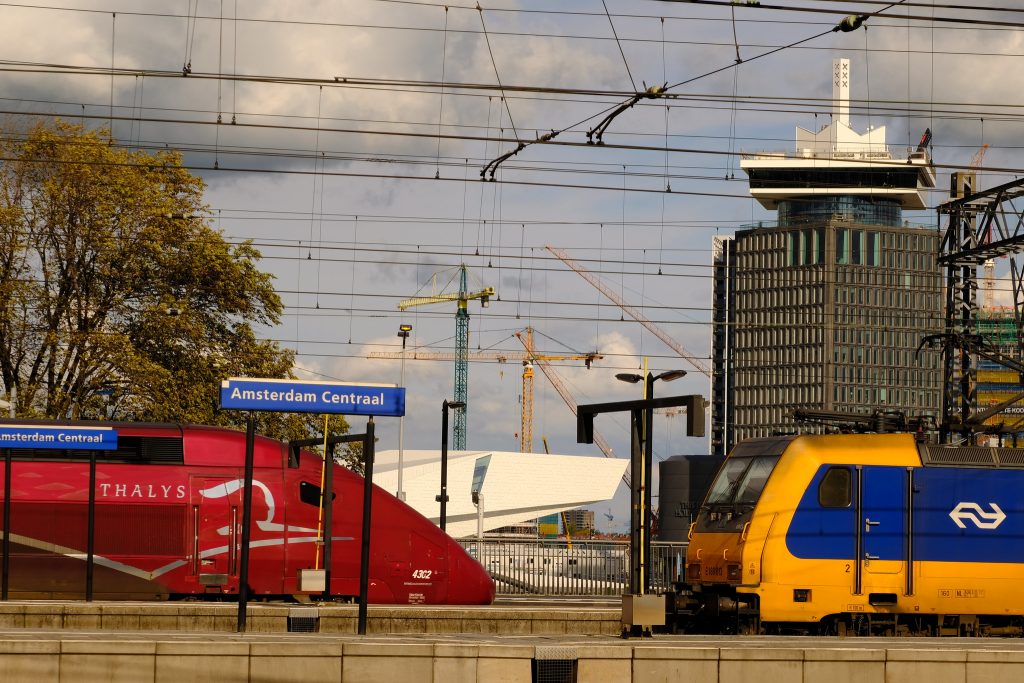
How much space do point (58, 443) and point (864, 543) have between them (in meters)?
13.4

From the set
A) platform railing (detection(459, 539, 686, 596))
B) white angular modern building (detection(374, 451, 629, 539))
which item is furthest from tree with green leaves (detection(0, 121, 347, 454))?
white angular modern building (detection(374, 451, 629, 539))

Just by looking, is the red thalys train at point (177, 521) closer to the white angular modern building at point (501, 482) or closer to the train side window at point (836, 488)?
the train side window at point (836, 488)

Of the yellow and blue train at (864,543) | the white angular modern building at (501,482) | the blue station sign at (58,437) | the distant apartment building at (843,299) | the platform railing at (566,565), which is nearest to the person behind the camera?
the yellow and blue train at (864,543)

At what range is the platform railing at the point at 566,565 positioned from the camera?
3988 cm

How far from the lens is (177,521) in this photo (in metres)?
28.2

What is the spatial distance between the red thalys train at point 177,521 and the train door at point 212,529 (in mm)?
19

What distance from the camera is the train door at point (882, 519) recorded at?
78.2ft

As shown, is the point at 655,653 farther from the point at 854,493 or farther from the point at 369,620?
the point at 854,493

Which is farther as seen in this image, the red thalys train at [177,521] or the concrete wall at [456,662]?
the red thalys train at [177,521]


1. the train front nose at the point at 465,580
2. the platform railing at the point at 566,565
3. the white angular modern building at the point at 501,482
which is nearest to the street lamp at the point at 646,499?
the train front nose at the point at 465,580

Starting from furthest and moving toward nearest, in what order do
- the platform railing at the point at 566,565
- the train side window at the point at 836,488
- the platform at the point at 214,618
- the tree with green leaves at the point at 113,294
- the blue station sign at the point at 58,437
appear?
1. the tree with green leaves at the point at 113,294
2. the platform railing at the point at 566,565
3. the blue station sign at the point at 58,437
4. the train side window at the point at 836,488
5. the platform at the point at 214,618

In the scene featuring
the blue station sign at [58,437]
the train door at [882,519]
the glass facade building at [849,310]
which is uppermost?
the glass facade building at [849,310]

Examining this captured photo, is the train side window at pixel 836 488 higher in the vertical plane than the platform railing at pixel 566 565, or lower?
higher

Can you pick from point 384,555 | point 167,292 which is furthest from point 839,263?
point 384,555
